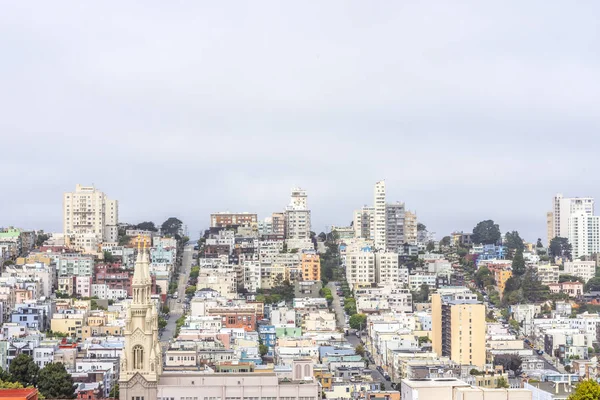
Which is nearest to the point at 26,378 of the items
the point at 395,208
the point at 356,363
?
the point at 356,363

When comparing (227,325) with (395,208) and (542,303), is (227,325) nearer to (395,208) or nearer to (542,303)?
(542,303)

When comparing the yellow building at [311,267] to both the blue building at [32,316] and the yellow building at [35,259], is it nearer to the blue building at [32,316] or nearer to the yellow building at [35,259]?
the yellow building at [35,259]

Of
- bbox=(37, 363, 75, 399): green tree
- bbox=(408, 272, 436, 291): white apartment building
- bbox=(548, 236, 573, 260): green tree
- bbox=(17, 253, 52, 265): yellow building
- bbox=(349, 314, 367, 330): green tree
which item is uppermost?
bbox=(548, 236, 573, 260): green tree

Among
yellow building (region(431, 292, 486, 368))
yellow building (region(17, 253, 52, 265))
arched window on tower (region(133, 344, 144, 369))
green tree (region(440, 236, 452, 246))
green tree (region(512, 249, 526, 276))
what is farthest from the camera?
green tree (region(440, 236, 452, 246))

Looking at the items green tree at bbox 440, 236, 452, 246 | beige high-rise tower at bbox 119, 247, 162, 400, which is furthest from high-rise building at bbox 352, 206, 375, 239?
beige high-rise tower at bbox 119, 247, 162, 400

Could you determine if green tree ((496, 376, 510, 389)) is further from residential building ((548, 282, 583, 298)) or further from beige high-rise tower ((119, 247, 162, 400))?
residential building ((548, 282, 583, 298))

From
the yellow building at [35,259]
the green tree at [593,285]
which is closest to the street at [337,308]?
the green tree at [593,285]
